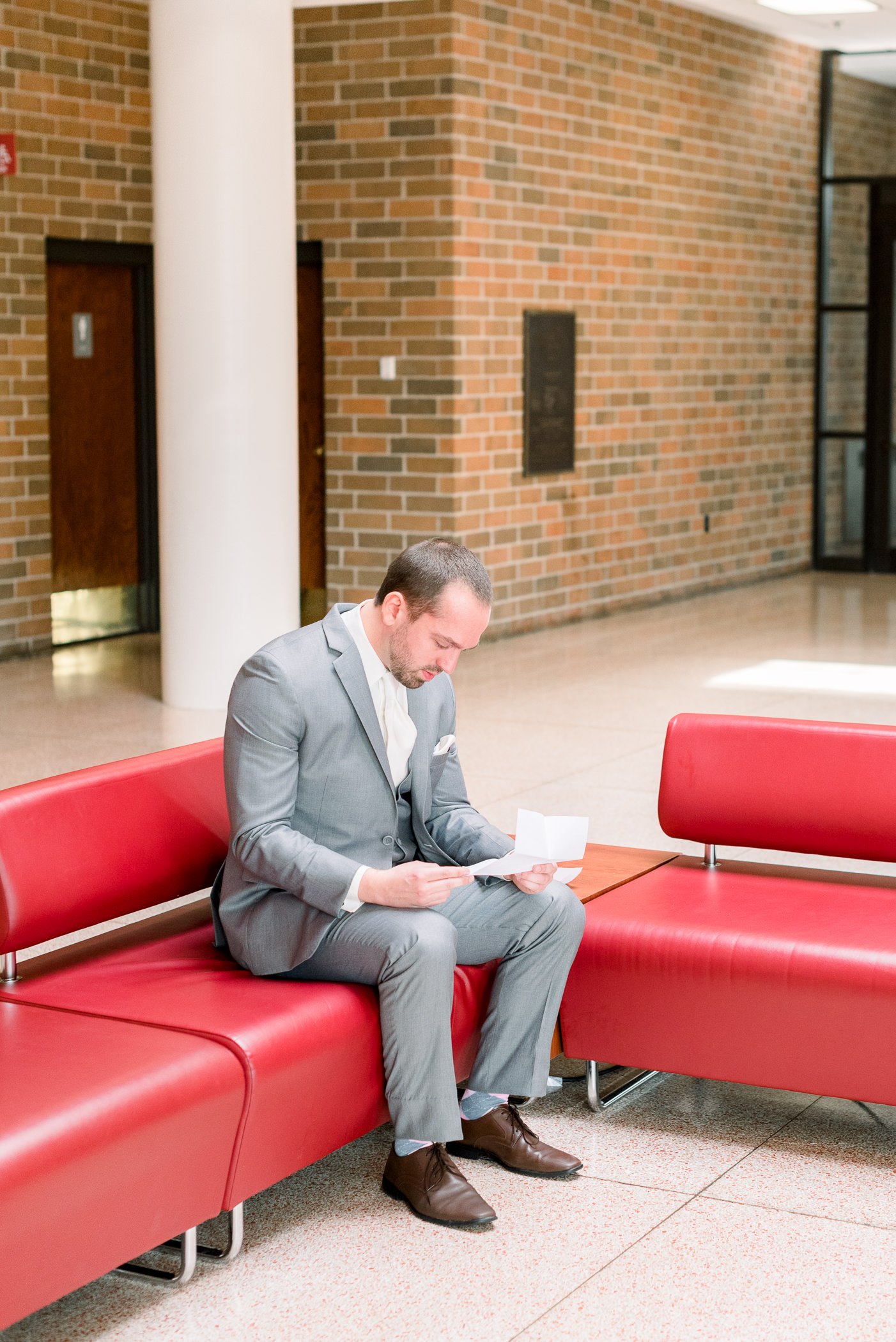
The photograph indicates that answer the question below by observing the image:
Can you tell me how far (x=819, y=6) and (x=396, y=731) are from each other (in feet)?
31.4

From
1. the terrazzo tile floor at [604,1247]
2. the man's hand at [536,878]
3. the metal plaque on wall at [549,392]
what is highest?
the metal plaque on wall at [549,392]

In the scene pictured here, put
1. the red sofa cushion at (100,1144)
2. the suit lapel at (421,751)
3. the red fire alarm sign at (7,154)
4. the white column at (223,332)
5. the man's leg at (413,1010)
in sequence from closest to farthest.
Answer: the red sofa cushion at (100,1144)
the man's leg at (413,1010)
the suit lapel at (421,751)
the white column at (223,332)
the red fire alarm sign at (7,154)

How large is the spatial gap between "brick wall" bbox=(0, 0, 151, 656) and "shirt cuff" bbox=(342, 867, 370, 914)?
6801mm

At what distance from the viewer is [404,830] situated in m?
3.43

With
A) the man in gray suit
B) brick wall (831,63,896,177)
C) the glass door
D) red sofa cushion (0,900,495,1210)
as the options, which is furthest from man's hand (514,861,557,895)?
→ brick wall (831,63,896,177)

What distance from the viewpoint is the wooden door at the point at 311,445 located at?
10.6 meters

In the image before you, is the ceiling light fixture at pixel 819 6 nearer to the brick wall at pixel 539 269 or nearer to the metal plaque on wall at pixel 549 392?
the brick wall at pixel 539 269

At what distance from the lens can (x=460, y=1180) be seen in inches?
121

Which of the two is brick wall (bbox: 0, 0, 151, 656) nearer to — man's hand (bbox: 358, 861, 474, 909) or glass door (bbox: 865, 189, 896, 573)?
glass door (bbox: 865, 189, 896, 573)

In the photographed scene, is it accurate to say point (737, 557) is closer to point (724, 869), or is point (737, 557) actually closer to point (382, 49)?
point (382, 49)

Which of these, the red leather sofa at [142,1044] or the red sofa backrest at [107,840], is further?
the red sofa backrest at [107,840]

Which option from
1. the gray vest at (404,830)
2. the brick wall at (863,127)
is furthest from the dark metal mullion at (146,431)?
the gray vest at (404,830)

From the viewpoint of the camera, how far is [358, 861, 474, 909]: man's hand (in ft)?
9.90

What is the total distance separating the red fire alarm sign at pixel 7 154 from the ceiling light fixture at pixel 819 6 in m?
4.88
